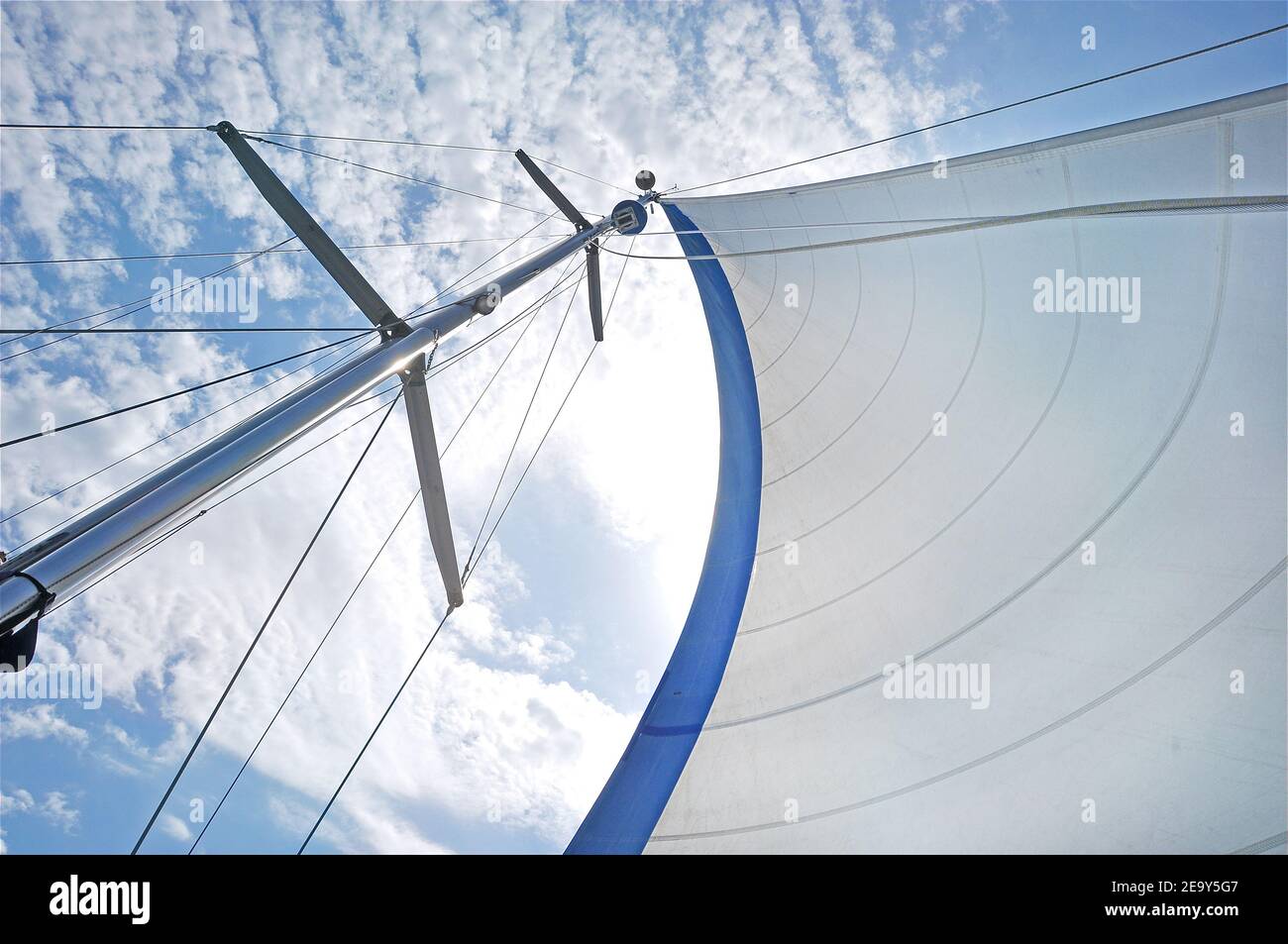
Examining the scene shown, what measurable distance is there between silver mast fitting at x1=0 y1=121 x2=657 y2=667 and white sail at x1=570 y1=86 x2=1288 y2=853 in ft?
7.55

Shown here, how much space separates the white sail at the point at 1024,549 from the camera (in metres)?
2.35

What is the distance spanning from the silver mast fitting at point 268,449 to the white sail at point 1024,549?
230cm

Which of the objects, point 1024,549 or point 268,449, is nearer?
point 268,449

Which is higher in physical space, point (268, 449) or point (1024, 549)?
point (268, 449)

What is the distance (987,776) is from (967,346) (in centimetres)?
273

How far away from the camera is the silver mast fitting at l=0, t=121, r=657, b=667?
1497mm

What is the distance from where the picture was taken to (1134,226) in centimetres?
321

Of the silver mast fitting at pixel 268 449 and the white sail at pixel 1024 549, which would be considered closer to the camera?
the silver mast fitting at pixel 268 449

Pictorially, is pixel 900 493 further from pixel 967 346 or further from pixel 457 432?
pixel 457 432

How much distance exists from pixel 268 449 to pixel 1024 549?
3.49 m

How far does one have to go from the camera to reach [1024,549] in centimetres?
323

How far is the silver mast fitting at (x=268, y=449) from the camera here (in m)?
1.50

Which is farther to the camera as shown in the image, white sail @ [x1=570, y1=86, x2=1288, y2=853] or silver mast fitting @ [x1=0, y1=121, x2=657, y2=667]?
white sail @ [x1=570, y1=86, x2=1288, y2=853]
